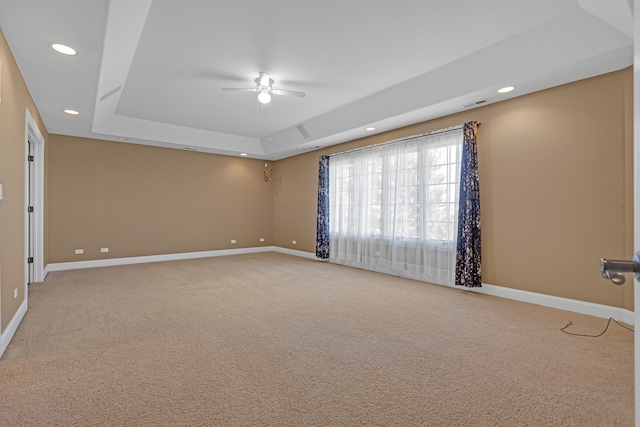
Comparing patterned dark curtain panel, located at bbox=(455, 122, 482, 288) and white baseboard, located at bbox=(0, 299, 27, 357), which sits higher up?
patterned dark curtain panel, located at bbox=(455, 122, 482, 288)

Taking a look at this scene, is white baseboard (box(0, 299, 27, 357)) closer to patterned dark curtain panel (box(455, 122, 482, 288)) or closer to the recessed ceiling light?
the recessed ceiling light

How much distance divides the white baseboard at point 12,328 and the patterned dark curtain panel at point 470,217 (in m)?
5.01

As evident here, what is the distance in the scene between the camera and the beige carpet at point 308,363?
1.86m

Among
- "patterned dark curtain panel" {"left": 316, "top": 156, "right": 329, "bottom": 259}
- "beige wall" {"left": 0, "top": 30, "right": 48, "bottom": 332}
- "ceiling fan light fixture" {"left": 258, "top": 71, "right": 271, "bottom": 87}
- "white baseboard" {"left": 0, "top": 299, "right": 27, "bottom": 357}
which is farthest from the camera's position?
"patterned dark curtain panel" {"left": 316, "top": 156, "right": 329, "bottom": 259}

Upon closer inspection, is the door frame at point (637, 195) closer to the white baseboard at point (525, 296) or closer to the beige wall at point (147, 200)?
the white baseboard at point (525, 296)

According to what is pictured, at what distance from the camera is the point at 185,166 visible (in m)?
7.62

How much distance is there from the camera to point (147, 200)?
279 inches

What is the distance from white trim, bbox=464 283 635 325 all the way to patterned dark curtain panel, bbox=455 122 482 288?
0.70 feet

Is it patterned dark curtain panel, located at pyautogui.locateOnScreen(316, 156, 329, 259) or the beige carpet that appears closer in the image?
the beige carpet

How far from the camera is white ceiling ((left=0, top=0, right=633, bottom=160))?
2.69m

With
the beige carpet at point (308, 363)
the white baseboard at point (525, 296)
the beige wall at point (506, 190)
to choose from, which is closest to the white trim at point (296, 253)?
the white baseboard at point (525, 296)

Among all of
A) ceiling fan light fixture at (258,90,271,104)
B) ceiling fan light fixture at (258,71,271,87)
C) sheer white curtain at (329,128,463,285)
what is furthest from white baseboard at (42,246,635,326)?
ceiling fan light fixture at (258,71,271,87)

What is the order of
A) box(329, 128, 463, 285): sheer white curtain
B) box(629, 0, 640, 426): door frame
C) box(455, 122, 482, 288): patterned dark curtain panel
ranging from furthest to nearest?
box(329, 128, 463, 285): sheer white curtain, box(455, 122, 482, 288): patterned dark curtain panel, box(629, 0, 640, 426): door frame

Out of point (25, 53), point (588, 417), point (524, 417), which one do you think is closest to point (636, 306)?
point (524, 417)
